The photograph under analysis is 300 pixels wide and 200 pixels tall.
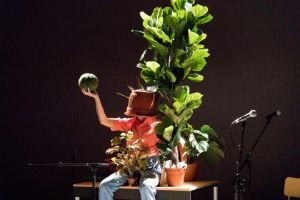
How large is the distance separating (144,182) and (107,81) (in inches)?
81.3

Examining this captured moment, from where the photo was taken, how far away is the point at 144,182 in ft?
15.9

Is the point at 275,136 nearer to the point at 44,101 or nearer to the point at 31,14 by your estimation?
the point at 44,101

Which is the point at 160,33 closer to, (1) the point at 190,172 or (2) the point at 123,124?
(2) the point at 123,124

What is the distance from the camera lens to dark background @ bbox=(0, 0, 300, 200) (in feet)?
18.9

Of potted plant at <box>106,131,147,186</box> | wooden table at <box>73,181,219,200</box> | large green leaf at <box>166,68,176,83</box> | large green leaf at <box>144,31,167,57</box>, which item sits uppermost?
large green leaf at <box>144,31,167,57</box>

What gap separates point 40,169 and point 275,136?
2.99 meters

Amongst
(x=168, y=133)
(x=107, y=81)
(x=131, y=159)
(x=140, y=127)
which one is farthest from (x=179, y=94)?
(x=107, y=81)

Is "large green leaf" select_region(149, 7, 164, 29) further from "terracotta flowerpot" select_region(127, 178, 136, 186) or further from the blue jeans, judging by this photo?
"terracotta flowerpot" select_region(127, 178, 136, 186)

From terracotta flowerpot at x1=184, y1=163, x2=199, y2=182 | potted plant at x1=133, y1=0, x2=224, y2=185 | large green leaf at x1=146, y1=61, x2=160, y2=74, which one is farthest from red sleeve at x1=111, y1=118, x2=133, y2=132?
terracotta flowerpot at x1=184, y1=163, x2=199, y2=182

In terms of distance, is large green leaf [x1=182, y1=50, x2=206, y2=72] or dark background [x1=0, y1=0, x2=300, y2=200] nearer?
large green leaf [x1=182, y1=50, x2=206, y2=72]

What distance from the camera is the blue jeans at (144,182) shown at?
4.79 metres

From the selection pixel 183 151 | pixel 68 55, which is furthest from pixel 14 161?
pixel 183 151

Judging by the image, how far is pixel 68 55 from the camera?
265 inches

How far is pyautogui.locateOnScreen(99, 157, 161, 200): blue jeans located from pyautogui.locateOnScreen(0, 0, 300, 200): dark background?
1109 millimetres
